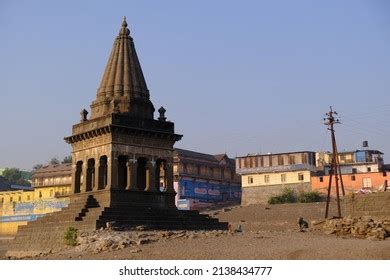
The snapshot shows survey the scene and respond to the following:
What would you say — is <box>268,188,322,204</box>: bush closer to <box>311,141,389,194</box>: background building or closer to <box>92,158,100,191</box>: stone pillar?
<box>311,141,389,194</box>: background building

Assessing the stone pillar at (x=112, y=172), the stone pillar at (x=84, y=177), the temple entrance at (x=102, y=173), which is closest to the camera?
the stone pillar at (x=112, y=172)

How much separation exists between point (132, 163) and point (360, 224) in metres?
13.0

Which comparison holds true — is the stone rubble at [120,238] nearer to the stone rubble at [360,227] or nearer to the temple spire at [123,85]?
the stone rubble at [360,227]

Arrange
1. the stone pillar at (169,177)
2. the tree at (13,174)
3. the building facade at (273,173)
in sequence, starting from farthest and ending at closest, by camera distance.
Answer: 1. the tree at (13,174)
2. the building facade at (273,173)
3. the stone pillar at (169,177)

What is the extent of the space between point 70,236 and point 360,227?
42.6 ft

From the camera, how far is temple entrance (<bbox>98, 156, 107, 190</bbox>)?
30031 mm

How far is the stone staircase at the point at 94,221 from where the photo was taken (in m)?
25.9

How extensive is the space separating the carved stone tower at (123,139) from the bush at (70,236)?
3546 millimetres

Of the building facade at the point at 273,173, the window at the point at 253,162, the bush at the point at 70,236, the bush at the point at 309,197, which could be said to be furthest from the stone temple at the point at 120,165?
the window at the point at 253,162

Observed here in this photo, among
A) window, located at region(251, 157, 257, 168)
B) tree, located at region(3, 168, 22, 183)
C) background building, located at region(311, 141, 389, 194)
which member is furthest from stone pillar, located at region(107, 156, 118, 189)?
tree, located at region(3, 168, 22, 183)

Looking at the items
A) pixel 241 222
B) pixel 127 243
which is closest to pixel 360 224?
pixel 127 243

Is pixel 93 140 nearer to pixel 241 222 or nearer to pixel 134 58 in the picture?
pixel 134 58

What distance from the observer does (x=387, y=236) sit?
854 inches

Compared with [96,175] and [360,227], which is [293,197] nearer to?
[96,175]
